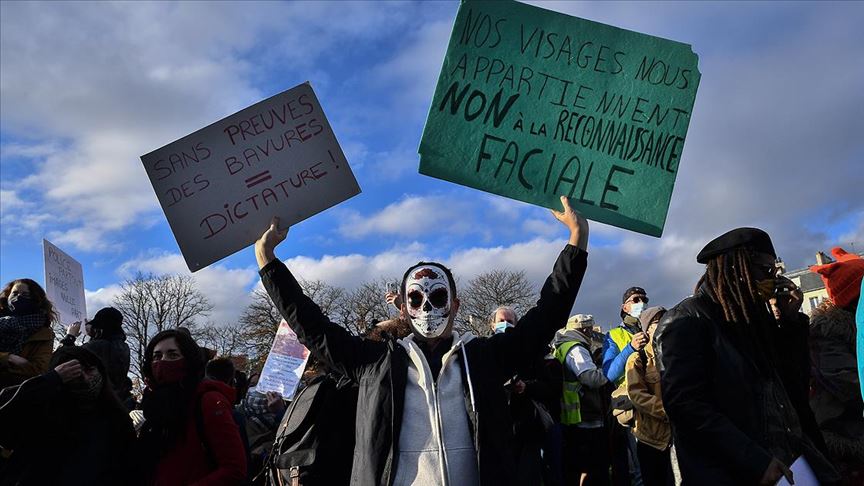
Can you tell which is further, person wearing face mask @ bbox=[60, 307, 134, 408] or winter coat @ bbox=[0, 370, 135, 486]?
person wearing face mask @ bbox=[60, 307, 134, 408]

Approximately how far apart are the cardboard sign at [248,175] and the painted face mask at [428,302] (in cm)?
112

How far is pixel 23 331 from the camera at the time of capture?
17.2 ft

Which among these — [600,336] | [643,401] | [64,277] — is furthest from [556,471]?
[64,277]

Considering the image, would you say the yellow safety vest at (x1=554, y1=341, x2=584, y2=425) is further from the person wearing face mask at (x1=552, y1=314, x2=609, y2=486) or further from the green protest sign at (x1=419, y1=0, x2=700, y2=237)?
the green protest sign at (x1=419, y1=0, x2=700, y2=237)

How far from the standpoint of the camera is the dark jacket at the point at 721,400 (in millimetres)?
3098

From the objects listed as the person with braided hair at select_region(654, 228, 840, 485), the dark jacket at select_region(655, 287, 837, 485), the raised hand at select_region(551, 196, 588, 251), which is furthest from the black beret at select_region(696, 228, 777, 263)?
the raised hand at select_region(551, 196, 588, 251)

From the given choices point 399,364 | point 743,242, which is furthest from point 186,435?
point 743,242

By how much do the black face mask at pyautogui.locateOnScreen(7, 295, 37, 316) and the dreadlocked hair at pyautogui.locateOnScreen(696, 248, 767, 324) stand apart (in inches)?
188

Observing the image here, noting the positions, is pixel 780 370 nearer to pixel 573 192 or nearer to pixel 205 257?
pixel 573 192

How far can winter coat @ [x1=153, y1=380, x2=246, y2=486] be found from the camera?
3.71 meters

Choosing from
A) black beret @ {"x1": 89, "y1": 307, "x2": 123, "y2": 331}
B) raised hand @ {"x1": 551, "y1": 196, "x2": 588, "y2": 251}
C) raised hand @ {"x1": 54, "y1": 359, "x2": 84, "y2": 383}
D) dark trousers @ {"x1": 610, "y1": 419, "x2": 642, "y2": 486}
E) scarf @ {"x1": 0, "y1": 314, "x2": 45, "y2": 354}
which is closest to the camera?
raised hand @ {"x1": 551, "y1": 196, "x2": 588, "y2": 251}

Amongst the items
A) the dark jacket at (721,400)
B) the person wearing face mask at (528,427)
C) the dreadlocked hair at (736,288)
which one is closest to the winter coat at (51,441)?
the person wearing face mask at (528,427)

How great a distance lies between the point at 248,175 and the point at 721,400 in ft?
9.51

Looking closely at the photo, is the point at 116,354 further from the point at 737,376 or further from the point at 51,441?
the point at 737,376
